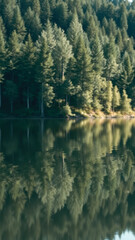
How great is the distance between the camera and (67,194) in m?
14.9

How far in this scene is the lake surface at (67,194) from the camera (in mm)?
11086

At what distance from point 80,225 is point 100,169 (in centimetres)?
852

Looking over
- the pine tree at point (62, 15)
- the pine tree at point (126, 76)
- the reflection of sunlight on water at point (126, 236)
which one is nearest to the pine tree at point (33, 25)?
the pine tree at point (62, 15)

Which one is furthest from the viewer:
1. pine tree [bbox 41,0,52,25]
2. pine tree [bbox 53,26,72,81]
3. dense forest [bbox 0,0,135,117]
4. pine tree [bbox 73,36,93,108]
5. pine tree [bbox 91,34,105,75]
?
pine tree [bbox 41,0,52,25]

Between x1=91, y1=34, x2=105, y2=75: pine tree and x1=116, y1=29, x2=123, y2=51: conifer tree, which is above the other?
x1=116, y1=29, x2=123, y2=51: conifer tree

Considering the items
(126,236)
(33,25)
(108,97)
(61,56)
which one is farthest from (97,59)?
(126,236)

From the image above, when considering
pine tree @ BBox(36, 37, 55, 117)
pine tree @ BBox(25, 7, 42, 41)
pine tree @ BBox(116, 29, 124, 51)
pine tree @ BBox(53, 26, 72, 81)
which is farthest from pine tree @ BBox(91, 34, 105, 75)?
pine tree @ BBox(116, 29, 124, 51)

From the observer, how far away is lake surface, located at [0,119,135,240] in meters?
11.1

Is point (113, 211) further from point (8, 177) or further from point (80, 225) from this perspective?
point (8, 177)

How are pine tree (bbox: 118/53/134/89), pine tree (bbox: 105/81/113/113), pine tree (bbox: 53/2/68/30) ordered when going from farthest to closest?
1. pine tree (bbox: 53/2/68/30)
2. pine tree (bbox: 118/53/134/89)
3. pine tree (bbox: 105/81/113/113)

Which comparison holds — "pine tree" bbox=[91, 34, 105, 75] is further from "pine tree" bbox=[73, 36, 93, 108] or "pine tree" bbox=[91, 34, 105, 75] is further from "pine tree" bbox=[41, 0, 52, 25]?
"pine tree" bbox=[41, 0, 52, 25]

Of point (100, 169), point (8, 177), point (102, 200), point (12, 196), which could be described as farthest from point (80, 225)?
point (100, 169)

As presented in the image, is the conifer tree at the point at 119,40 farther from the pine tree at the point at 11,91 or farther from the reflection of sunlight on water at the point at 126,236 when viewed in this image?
the reflection of sunlight on water at the point at 126,236

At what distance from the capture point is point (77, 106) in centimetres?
Answer: 7975
